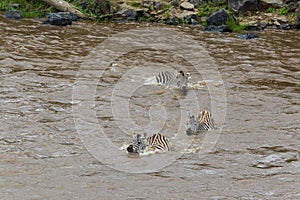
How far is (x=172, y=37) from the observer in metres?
17.6

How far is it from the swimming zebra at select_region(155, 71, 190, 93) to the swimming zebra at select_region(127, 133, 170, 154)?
3.60 meters

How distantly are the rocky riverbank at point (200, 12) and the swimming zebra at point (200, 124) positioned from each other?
29.9 ft

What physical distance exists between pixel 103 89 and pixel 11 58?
11.5 feet

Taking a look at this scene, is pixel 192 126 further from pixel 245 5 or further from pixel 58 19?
pixel 245 5

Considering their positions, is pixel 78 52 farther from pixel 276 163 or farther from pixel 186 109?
pixel 276 163

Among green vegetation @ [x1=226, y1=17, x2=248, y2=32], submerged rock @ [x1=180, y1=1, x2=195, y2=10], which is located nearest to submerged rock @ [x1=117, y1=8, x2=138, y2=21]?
submerged rock @ [x1=180, y1=1, x2=195, y2=10]

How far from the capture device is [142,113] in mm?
10633

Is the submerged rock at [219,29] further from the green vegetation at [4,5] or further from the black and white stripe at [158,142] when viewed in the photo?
the black and white stripe at [158,142]

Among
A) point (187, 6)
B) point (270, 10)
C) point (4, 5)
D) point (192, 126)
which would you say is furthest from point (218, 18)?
point (192, 126)

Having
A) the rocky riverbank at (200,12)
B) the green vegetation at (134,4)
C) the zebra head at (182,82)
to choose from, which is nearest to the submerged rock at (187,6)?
the rocky riverbank at (200,12)

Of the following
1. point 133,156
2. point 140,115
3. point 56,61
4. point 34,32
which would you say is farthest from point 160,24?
point 133,156

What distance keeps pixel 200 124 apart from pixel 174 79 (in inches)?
121

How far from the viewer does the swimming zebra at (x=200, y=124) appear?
31.0ft

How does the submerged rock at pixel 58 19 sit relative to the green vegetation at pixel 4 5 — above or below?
below
